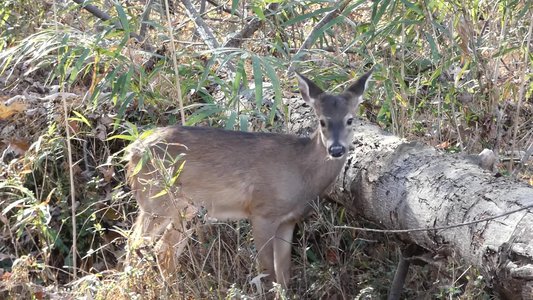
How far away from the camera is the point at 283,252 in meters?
5.66

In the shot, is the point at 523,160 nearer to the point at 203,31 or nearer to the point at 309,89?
the point at 309,89

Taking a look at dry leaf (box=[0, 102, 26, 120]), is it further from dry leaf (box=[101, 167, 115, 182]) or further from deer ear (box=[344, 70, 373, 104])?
deer ear (box=[344, 70, 373, 104])

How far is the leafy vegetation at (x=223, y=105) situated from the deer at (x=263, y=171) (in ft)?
0.44

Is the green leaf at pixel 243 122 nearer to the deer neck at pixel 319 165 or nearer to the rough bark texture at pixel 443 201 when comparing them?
the deer neck at pixel 319 165

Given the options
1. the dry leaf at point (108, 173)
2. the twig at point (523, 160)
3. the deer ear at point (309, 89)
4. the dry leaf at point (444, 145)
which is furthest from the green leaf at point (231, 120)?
the twig at point (523, 160)

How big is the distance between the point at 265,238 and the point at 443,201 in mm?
1528

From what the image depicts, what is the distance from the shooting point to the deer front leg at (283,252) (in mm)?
5570

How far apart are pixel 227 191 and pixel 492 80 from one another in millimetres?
2072

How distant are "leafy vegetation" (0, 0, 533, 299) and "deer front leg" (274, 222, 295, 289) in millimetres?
99

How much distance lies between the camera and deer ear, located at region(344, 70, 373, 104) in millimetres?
5574

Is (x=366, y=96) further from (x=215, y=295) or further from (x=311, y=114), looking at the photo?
(x=215, y=295)

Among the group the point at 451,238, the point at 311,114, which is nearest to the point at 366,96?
the point at 311,114

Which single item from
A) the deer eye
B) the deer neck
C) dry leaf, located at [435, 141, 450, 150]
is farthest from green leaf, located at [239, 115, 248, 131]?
dry leaf, located at [435, 141, 450, 150]

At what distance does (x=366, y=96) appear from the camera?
243 inches
